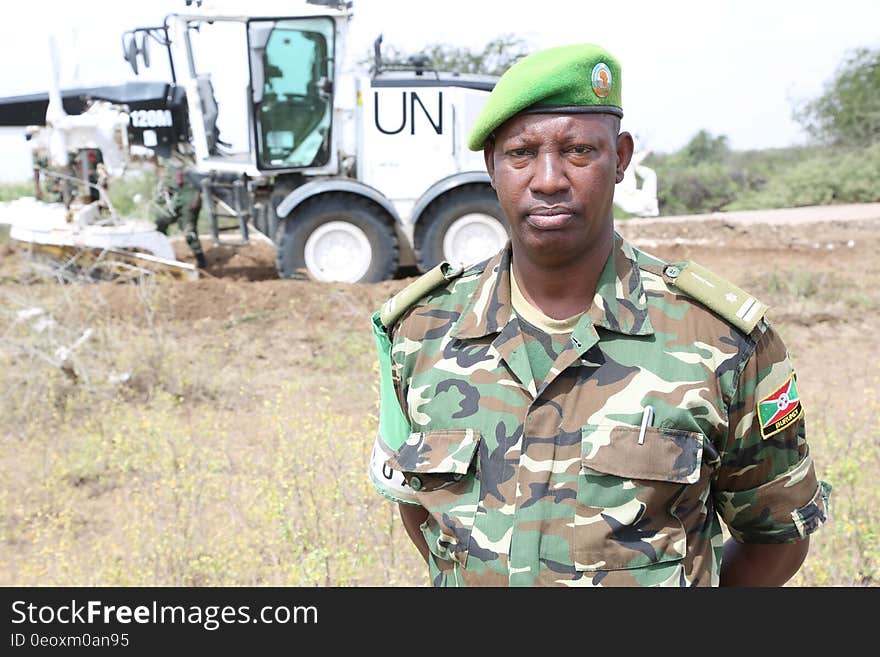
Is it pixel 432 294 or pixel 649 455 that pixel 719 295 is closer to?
pixel 649 455

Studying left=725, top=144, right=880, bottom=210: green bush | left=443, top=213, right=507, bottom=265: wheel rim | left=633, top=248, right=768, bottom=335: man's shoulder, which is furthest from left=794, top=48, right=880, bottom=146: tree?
left=633, top=248, right=768, bottom=335: man's shoulder

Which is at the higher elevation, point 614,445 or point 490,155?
point 490,155

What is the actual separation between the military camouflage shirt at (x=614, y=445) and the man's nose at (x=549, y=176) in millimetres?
203

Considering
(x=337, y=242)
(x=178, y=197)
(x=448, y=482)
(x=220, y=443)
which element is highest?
(x=448, y=482)

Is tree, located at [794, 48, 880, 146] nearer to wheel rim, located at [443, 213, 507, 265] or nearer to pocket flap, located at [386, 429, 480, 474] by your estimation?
wheel rim, located at [443, 213, 507, 265]

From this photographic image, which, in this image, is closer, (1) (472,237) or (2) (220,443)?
(2) (220,443)

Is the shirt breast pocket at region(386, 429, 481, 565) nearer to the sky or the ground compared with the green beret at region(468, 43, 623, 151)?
nearer to the ground

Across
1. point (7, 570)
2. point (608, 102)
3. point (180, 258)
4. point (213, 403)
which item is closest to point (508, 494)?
point (608, 102)

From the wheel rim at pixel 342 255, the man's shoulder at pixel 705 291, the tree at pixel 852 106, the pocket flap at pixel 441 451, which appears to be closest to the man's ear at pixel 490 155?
the man's shoulder at pixel 705 291

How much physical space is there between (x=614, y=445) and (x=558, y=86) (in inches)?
22.0

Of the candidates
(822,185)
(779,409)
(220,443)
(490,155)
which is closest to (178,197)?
(220,443)

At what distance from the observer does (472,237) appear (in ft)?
26.3

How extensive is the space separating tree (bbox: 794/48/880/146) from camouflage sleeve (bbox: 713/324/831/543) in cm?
2319

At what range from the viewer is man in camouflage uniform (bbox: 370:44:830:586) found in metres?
1.33
